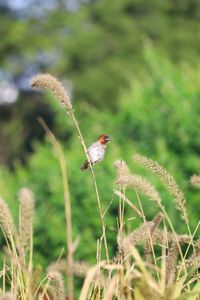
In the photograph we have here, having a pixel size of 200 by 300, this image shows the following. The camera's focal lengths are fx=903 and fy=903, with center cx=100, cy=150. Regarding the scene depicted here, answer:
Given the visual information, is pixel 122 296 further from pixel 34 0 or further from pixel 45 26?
pixel 34 0

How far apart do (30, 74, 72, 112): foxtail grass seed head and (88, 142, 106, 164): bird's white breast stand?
0.17 metres

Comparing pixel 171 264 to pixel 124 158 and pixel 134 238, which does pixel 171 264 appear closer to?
pixel 134 238

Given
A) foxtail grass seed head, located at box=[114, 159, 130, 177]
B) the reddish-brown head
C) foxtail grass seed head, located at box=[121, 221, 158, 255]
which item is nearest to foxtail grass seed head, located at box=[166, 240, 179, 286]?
foxtail grass seed head, located at box=[121, 221, 158, 255]

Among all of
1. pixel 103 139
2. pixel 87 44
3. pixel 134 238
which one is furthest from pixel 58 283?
pixel 87 44

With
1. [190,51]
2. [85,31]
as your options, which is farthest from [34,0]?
[190,51]

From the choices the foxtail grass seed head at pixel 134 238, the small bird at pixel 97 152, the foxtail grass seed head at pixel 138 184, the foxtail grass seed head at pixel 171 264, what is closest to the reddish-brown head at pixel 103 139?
the small bird at pixel 97 152

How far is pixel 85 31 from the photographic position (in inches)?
1489

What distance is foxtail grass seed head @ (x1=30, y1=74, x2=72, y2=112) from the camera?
2.73 metres

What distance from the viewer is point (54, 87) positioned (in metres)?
2.74

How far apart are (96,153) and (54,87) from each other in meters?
0.26

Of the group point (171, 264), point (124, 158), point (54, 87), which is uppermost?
point (124, 158)

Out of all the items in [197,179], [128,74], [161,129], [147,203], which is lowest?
[197,179]

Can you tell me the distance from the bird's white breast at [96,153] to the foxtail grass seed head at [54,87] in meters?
0.17

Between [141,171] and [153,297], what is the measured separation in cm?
531
